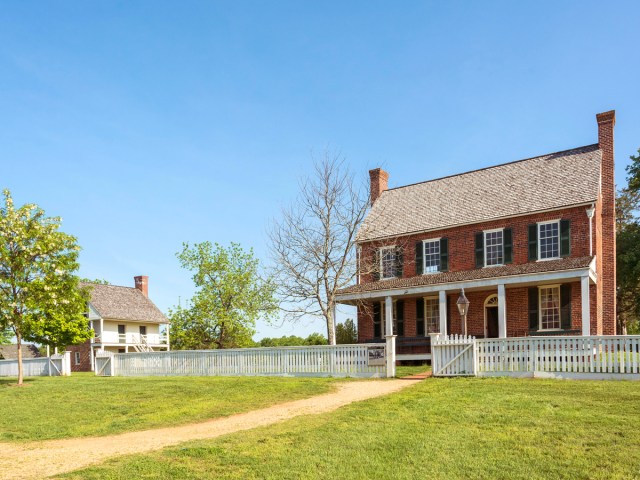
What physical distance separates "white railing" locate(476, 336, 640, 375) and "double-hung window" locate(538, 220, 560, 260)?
797 cm

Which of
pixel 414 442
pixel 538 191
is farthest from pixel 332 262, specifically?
pixel 414 442

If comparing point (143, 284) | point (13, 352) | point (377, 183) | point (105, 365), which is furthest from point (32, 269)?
point (13, 352)

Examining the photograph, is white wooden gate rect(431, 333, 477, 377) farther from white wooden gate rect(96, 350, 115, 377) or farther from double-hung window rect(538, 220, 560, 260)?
white wooden gate rect(96, 350, 115, 377)

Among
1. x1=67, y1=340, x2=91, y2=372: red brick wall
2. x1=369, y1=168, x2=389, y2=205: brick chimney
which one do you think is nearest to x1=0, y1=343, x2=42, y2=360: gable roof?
x1=67, y1=340, x2=91, y2=372: red brick wall

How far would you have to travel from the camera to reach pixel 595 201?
2316 centimetres

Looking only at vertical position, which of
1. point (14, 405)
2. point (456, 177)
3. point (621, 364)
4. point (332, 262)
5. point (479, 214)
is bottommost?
point (14, 405)

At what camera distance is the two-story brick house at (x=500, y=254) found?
23562 mm

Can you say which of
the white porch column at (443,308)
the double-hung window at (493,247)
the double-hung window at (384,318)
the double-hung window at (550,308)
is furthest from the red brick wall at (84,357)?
the double-hung window at (550,308)

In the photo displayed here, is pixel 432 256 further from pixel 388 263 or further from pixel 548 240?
pixel 548 240

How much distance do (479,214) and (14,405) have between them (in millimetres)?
19729

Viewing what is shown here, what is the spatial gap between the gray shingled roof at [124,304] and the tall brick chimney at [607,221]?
Result: 3717 centimetres

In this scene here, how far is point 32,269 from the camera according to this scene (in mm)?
24500

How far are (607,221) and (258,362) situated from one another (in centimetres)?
1607

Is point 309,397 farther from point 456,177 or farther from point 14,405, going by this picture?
point 456,177
